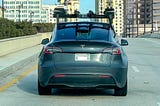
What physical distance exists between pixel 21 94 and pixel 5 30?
1878 centimetres

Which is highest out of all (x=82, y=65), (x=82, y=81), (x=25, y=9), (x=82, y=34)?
(x=25, y=9)

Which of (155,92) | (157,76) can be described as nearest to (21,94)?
(155,92)

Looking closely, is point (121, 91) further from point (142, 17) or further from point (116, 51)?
point (142, 17)

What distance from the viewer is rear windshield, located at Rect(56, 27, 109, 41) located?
10.9m

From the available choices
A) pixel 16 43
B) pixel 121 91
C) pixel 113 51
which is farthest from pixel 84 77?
pixel 16 43

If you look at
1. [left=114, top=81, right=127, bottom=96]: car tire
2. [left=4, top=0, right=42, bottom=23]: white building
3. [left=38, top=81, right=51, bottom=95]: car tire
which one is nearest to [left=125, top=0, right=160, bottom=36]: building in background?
[left=4, top=0, right=42, bottom=23]: white building

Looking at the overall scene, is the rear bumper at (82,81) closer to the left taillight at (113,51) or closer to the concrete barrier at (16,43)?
the left taillight at (113,51)

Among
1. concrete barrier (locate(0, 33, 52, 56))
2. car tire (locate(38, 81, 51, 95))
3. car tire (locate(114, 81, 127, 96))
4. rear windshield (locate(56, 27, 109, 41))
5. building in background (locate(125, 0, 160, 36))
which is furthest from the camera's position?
building in background (locate(125, 0, 160, 36))

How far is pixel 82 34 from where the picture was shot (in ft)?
36.2

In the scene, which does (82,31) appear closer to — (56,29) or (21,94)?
(56,29)

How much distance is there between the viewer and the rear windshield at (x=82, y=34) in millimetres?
10867

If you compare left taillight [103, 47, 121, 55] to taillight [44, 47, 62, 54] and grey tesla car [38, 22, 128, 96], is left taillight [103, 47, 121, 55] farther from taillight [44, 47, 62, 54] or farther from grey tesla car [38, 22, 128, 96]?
taillight [44, 47, 62, 54]

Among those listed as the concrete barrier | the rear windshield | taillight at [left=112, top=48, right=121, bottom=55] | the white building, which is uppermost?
the white building

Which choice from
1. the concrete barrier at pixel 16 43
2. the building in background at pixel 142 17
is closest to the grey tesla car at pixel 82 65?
the concrete barrier at pixel 16 43
